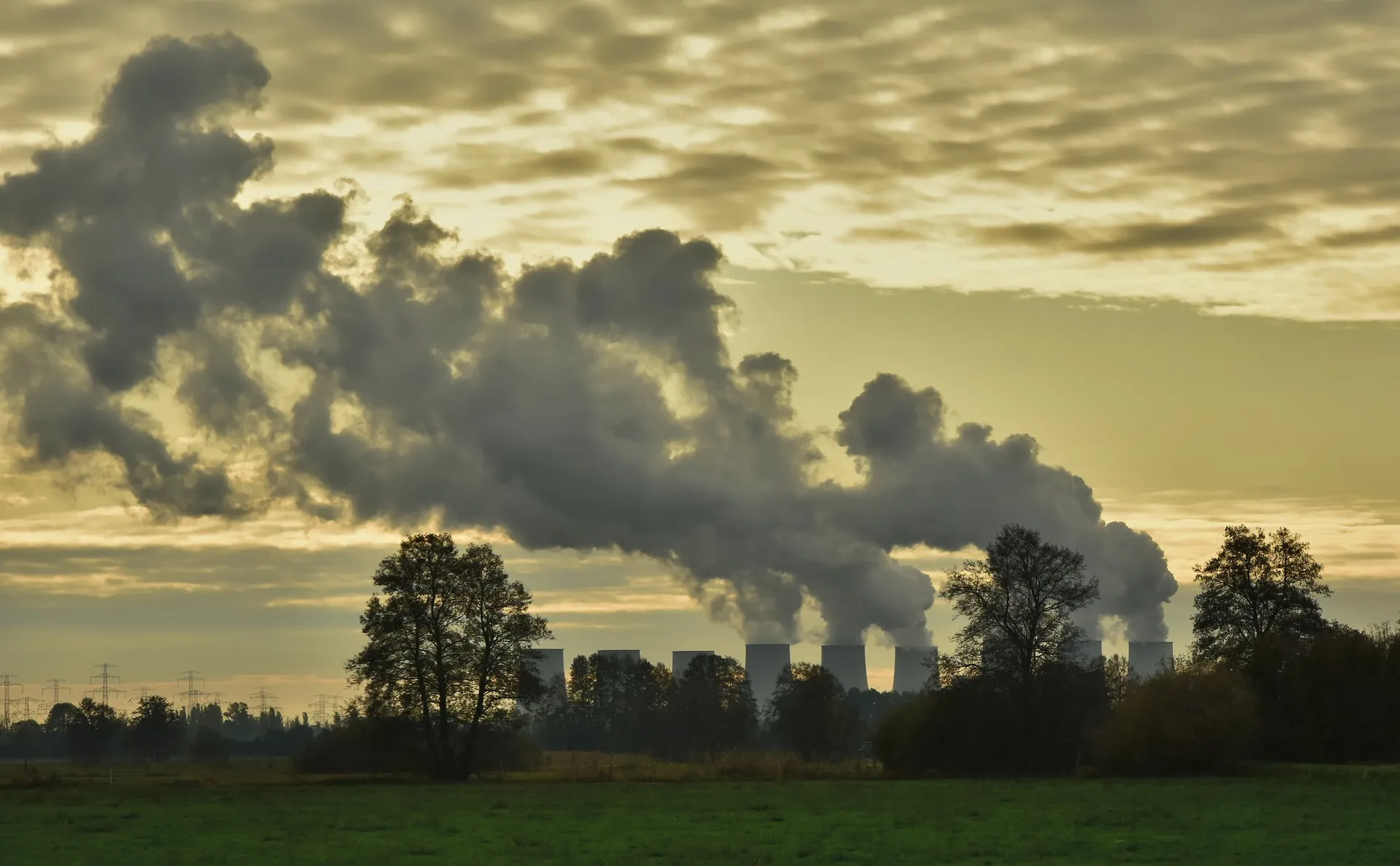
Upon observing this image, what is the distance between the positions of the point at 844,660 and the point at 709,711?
19508mm

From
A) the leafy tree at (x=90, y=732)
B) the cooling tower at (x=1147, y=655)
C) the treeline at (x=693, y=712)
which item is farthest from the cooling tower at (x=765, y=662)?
the leafy tree at (x=90, y=732)

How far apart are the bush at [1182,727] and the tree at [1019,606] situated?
23.6 ft

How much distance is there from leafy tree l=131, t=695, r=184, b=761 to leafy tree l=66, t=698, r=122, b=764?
3185mm

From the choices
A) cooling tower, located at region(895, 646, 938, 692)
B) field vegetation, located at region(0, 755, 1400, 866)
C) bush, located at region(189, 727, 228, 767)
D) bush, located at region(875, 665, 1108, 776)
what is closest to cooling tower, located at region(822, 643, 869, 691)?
cooling tower, located at region(895, 646, 938, 692)

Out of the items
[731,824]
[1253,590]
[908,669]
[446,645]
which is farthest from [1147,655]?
[731,824]

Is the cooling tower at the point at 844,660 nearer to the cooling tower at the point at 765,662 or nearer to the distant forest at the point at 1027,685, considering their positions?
the cooling tower at the point at 765,662

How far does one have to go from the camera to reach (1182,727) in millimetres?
75500

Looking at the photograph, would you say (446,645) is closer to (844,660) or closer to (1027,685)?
(1027,685)

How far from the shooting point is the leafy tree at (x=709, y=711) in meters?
146

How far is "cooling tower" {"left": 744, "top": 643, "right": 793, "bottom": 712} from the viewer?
178 meters

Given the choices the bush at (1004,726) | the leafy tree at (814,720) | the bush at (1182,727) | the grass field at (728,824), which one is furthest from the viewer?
the leafy tree at (814,720)

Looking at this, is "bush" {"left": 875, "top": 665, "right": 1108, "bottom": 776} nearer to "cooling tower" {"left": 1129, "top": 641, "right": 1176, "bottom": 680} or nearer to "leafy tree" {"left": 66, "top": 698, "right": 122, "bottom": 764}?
"cooling tower" {"left": 1129, "top": 641, "right": 1176, "bottom": 680}

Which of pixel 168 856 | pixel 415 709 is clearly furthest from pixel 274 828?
pixel 415 709

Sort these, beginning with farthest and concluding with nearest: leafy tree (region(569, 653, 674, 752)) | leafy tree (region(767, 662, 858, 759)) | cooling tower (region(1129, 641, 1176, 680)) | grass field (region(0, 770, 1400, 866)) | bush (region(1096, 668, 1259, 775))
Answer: leafy tree (region(569, 653, 674, 752))
cooling tower (region(1129, 641, 1176, 680))
leafy tree (region(767, 662, 858, 759))
bush (region(1096, 668, 1259, 775))
grass field (region(0, 770, 1400, 866))
